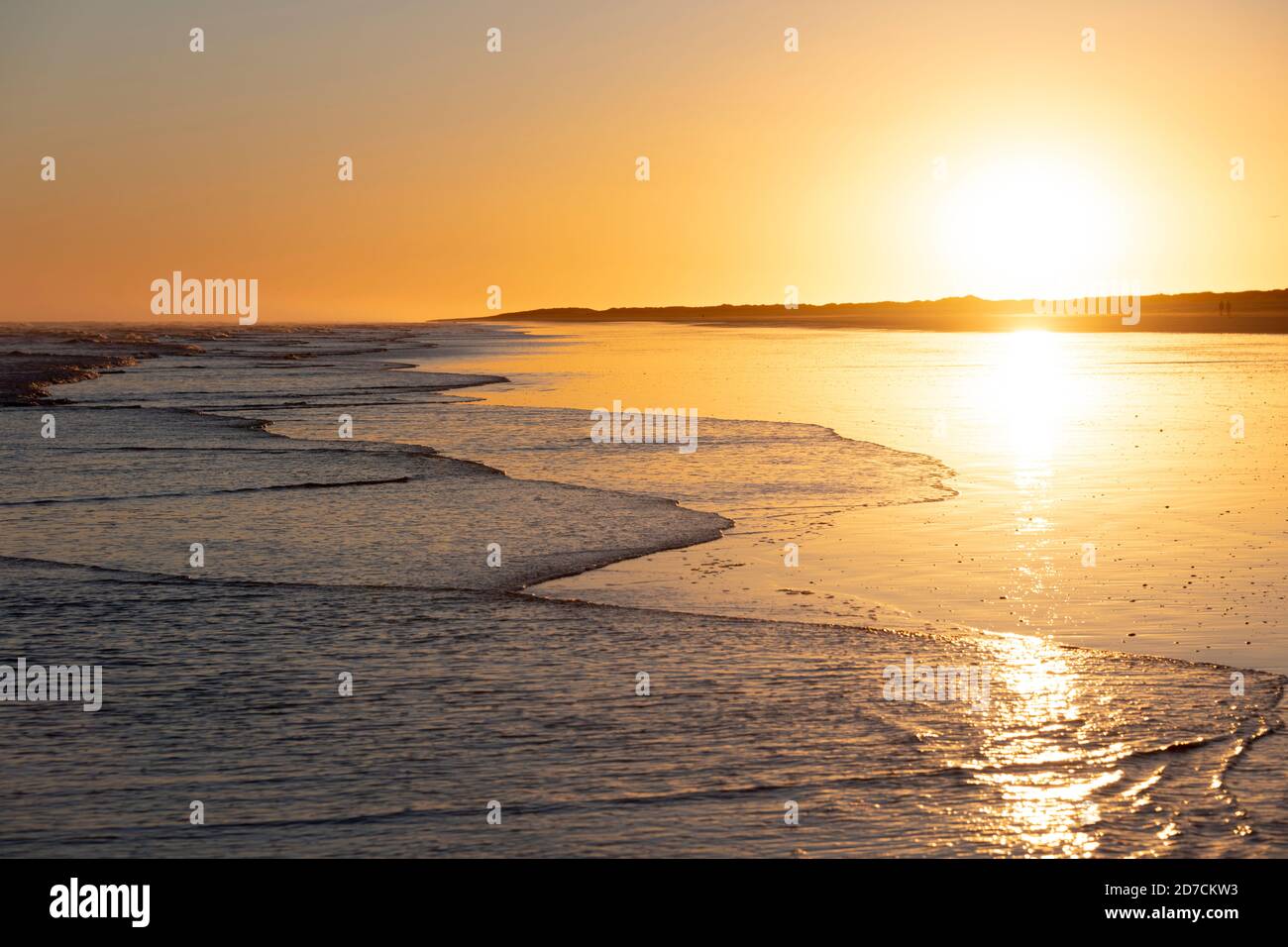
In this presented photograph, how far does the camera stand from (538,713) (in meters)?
8.31

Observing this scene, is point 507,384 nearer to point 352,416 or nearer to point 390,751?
point 352,416

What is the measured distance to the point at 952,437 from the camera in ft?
82.3

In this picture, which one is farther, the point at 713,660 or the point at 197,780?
the point at 713,660

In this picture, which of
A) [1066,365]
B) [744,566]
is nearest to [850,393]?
[1066,365]
